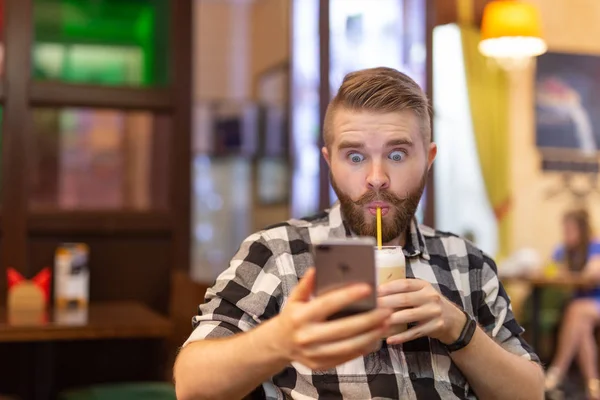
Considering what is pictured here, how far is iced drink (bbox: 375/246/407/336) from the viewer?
1286mm

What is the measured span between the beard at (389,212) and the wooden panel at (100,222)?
2655 mm

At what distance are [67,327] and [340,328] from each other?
210cm

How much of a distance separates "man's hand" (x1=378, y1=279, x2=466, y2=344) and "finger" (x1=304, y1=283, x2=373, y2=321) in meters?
0.19

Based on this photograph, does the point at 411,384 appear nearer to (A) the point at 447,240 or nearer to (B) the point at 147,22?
(A) the point at 447,240

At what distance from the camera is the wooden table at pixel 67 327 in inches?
113

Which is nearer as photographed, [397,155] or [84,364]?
[397,155]

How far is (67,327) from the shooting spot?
2.90m

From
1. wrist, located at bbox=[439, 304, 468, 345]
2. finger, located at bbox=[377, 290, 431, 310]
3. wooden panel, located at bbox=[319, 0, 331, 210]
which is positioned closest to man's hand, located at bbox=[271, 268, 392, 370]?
finger, located at bbox=[377, 290, 431, 310]

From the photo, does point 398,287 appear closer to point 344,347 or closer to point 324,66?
point 344,347

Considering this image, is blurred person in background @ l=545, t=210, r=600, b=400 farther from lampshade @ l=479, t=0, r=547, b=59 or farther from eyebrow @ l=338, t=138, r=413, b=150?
eyebrow @ l=338, t=138, r=413, b=150

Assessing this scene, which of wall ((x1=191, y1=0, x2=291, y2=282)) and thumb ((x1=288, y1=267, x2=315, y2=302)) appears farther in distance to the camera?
wall ((x1=191, y1=0, x2=291, y2=282))

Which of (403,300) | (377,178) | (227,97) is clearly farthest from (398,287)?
(227,97)

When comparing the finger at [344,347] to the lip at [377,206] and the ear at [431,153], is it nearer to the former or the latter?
the lip at [377,206]

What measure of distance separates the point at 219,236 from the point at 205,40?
201 centimetres
